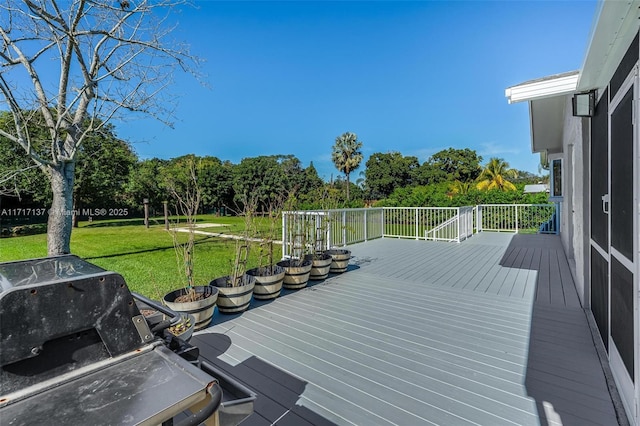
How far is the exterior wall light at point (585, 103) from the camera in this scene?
111 inches

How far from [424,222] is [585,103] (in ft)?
23.3

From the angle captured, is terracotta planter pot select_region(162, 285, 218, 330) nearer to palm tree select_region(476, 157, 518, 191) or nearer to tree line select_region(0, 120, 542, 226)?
tree line select_region(0, 120, 542, 226)

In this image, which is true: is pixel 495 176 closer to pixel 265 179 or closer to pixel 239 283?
pixel 265 179

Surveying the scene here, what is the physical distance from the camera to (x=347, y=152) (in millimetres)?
26906

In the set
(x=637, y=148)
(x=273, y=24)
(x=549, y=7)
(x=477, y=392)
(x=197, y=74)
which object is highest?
(x=273, y=24)

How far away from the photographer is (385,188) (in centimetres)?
3189

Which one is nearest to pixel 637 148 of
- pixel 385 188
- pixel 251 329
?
pixel 251 329

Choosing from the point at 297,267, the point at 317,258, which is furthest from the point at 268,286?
the point at 317,258

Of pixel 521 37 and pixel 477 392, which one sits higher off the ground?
pixel 521 37

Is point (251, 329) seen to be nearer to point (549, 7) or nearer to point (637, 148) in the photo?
point (637, 148)

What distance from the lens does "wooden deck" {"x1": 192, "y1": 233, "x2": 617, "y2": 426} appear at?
6.04 ft

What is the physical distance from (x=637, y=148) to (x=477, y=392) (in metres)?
1.68

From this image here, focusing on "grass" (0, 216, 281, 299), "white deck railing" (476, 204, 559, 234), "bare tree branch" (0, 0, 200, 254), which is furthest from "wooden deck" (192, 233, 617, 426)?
"white deck railing" (476, 204, 559, 234)

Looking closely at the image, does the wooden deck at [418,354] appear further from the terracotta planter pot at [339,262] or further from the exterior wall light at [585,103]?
the exterior wall light at [585,103]
